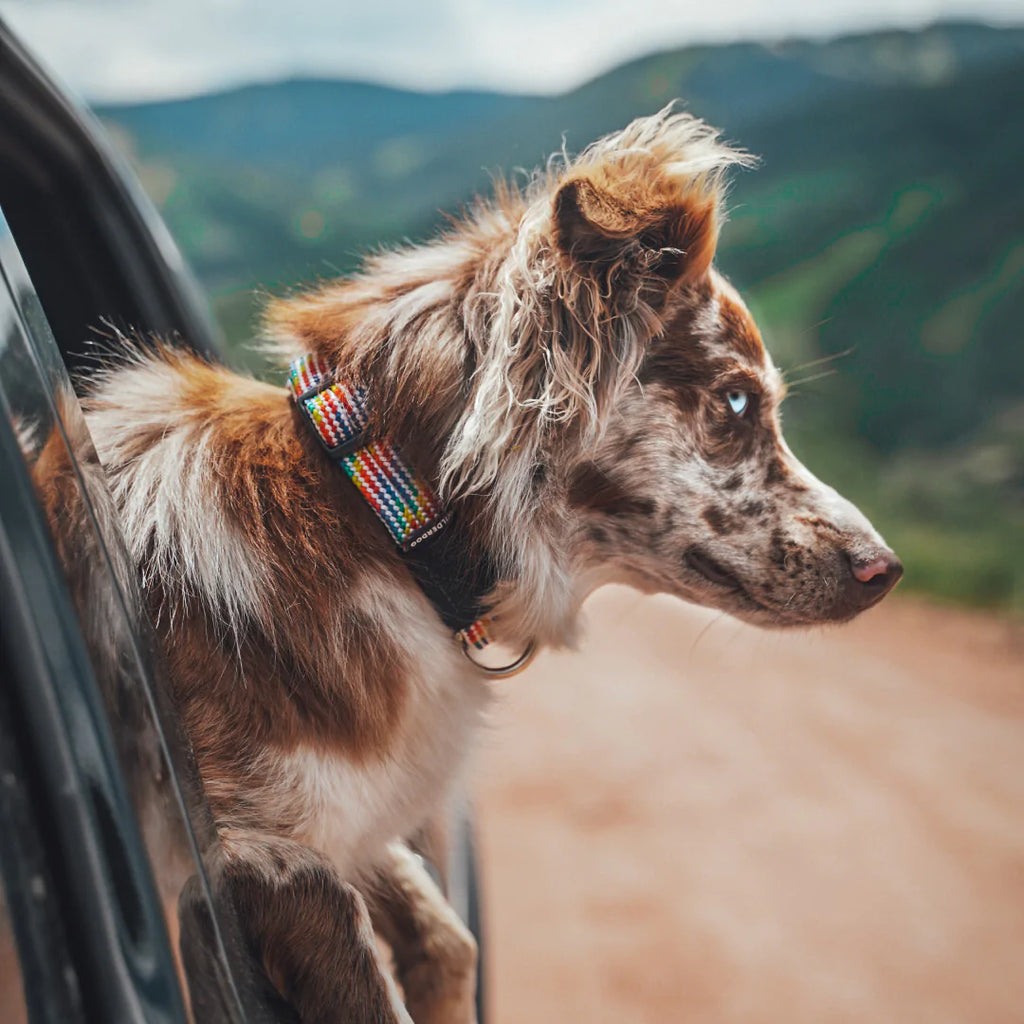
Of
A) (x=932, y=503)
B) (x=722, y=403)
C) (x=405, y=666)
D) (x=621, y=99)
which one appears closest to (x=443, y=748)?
(x=405, y=666)

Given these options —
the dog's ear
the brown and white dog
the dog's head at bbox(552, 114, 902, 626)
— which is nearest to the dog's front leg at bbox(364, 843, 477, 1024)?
the brown and white dog

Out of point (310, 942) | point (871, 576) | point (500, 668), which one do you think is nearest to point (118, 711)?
point (310, 942)

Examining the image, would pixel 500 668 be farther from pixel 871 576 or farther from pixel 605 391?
pixel 871 576

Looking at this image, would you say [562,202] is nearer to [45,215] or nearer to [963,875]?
[45,215]

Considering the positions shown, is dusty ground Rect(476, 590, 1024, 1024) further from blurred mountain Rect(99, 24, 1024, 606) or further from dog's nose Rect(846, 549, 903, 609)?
blurred mountain Rect(99, 24, 1024, 606)

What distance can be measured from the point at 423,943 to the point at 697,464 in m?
0.79

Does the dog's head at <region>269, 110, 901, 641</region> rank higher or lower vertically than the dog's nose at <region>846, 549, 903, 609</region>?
higher

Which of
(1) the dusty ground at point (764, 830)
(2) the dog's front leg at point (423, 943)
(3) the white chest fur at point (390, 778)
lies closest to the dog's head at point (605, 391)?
(3) the white chest fur at point (390, 778)

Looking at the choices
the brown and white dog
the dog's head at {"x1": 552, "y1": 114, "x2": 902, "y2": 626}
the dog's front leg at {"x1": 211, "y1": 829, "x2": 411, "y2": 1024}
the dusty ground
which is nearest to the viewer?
the dog's front leg at {"x1": 211, "y1": 829, "x2": 411, "y2": 1024}

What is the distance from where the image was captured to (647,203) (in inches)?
52.4

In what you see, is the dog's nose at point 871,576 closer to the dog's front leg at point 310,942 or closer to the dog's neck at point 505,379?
the dog's neck at point 505,379

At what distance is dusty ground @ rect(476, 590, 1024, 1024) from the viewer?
3172 millimetres

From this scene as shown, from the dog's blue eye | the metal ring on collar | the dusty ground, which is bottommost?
the dusty ground

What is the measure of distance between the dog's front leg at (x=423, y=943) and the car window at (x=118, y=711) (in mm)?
464
